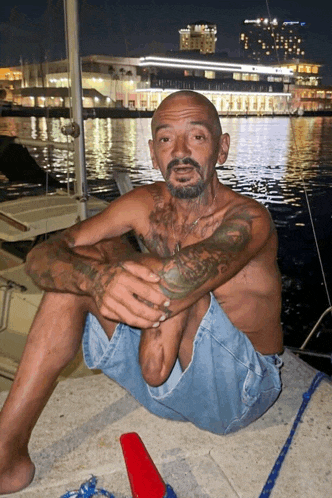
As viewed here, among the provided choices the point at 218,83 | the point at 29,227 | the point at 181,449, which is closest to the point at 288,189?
the point at 29,227

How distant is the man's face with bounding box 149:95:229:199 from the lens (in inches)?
86.8

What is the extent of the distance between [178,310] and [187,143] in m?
0.89

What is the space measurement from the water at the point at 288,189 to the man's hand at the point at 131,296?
268cm

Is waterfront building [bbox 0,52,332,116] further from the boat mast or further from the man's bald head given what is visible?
the man's bald head

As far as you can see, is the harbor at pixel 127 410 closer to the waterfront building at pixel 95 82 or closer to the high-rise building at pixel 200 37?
the waterfront building at pixel 95 82

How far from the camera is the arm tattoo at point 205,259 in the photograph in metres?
1.70

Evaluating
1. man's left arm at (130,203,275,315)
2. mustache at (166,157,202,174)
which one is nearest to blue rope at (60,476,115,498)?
man's left arm at (130,203,275,315)

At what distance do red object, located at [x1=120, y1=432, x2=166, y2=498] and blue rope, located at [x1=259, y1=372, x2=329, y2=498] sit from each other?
0.43m

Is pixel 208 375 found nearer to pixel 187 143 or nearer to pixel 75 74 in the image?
pixel 187 143

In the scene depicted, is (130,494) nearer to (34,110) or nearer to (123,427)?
(123,427)

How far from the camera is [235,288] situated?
200cm

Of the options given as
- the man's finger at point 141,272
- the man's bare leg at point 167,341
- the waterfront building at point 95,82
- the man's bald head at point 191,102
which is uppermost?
the waterfront building at point 95,82

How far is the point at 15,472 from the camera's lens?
1819mm

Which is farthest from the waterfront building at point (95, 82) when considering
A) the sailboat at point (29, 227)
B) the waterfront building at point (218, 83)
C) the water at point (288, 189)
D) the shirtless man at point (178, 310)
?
the shirtless man at point (178, 310)
